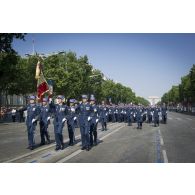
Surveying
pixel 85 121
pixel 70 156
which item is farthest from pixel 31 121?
pixel 70 156

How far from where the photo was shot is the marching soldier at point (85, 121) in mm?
14570

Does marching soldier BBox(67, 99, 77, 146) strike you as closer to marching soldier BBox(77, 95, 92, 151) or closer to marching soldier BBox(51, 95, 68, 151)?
marching soldier BBox(51, 95, 68, 151)

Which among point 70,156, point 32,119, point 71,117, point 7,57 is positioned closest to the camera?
point 70,156

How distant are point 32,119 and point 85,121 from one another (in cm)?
215

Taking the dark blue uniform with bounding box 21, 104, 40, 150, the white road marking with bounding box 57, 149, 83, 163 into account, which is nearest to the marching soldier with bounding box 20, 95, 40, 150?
the dark blue uniform with bounding box 21, 104, 40, 150

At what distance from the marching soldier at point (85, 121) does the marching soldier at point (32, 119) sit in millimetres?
1756

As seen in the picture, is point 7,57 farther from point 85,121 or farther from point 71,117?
point 85,121

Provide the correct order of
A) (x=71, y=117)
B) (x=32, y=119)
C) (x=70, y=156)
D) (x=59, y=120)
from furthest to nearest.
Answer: (x=71, y=117), (x=32, y=119), (x=59, y=120), (x=70, y=156)

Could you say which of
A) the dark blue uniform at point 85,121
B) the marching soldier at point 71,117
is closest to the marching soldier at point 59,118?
the marching soldier at point 71,117

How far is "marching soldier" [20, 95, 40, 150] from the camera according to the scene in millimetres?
14965

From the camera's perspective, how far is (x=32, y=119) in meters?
15.2

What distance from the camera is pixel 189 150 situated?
14.4 m

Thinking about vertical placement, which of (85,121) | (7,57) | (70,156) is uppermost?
(7,57)
